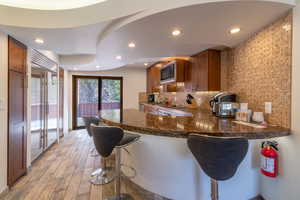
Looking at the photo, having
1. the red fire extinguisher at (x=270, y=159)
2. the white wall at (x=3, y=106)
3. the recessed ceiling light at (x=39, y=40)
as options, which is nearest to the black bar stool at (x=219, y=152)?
the red fire extinguisher at (x=270, y=159)

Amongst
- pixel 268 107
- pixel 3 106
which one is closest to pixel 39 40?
pixel 3 106

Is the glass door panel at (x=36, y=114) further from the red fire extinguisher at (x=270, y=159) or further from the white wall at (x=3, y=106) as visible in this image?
the red fire extinguisher at (x=270, y=159)

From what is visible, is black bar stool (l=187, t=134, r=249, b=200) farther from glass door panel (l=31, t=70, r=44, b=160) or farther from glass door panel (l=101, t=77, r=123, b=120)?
A: glass door panel (l=101, t=77, r=123, b=120)

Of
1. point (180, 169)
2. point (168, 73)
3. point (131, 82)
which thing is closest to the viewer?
point (180, 169)

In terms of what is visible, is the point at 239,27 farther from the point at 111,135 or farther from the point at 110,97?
the point at 110,97

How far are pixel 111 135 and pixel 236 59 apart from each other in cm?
232

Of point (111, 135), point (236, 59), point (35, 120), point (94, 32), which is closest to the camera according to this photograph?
point (111, 135)

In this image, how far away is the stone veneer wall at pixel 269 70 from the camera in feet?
5.00

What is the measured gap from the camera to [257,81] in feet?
6.46

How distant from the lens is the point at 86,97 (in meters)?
5.88

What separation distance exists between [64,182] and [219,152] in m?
2.30

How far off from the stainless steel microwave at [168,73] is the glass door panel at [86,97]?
103 inches

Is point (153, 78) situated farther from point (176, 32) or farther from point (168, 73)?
point (176, 32)

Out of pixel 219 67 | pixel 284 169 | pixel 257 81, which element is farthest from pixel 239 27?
pixel 284 169
